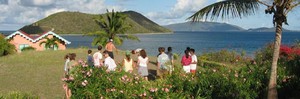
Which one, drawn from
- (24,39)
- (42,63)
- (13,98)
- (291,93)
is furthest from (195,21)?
(24,39)

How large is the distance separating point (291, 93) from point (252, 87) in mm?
1374

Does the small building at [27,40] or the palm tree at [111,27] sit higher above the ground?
the palm tree at [111,27]

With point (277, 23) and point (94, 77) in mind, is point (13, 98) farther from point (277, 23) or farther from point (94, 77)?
point (277, 23)

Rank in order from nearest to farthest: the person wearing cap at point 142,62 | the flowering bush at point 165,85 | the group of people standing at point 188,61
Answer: the flowering bush at point 165,85
the person wearing cap at point 142,62
the group of people standing at point 188,61

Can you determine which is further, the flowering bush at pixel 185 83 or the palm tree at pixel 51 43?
the palm tree at pixel 51 43

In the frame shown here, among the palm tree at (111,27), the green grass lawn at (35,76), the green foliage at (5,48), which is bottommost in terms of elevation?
the green grass lawn at (35,76)

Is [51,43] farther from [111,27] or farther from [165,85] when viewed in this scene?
[165,85]

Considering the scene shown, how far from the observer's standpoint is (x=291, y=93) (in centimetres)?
1180

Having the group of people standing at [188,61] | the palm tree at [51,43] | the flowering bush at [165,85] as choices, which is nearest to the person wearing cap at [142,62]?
the group of people standing at [188,61]

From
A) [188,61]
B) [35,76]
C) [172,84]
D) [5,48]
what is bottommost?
[35,76]

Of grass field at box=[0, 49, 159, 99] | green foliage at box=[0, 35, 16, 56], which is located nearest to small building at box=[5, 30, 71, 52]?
green foliage at box=[0, 35, 16, 56]

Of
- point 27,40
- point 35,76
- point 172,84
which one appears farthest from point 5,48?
point 172,84

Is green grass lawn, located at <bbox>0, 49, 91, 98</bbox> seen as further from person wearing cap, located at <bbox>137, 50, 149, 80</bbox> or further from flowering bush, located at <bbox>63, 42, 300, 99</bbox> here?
flowering bush, located at <bbox>63, 42, 300, 99</bbox>

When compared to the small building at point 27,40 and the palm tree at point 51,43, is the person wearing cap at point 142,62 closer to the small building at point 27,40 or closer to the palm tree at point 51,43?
the palm tree at point 51,43
